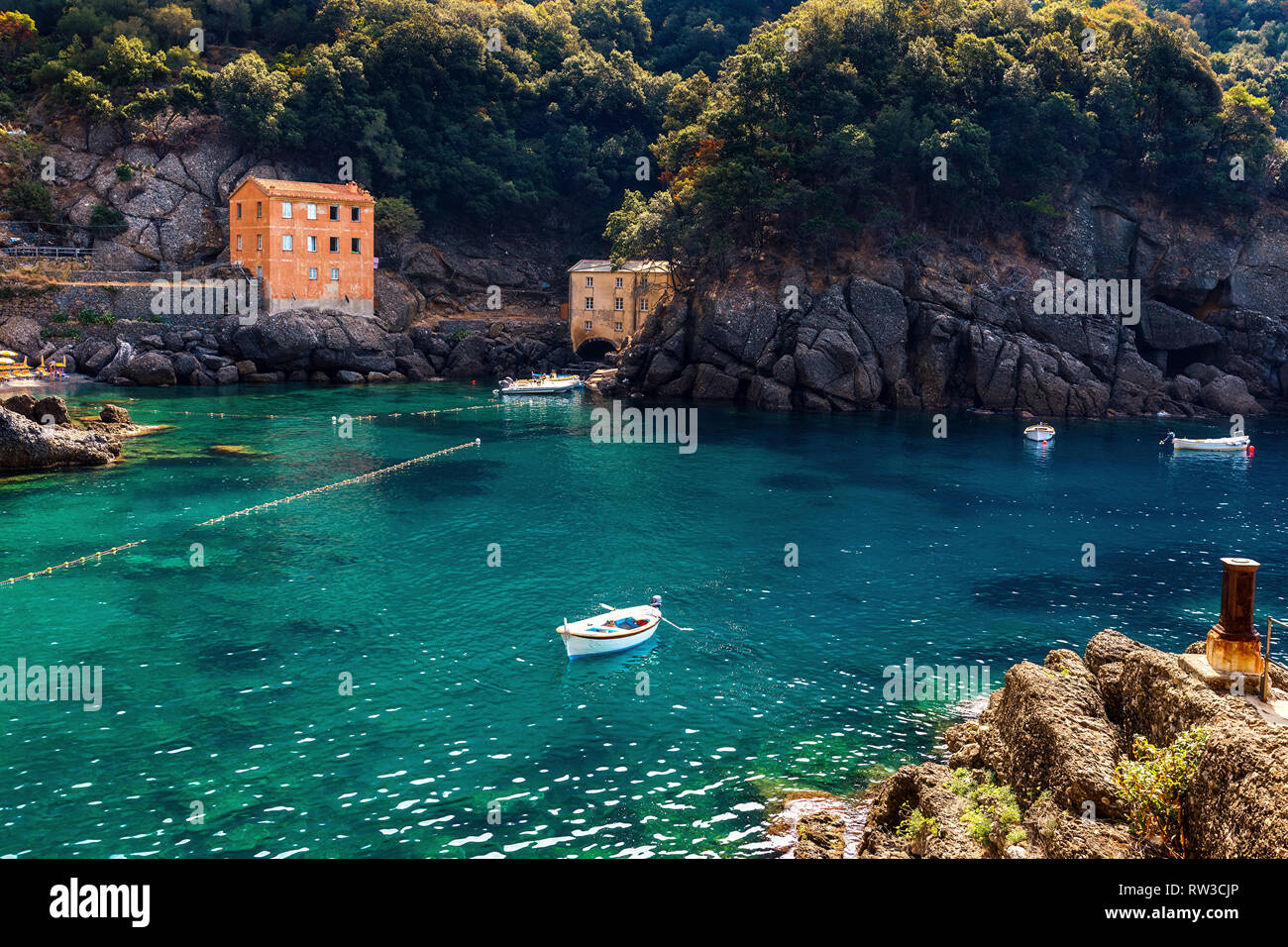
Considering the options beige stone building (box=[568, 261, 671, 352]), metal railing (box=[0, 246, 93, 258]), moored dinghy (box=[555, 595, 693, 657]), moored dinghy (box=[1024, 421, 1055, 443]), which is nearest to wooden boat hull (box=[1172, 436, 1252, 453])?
moored dinghy (box=[1024, 421, 1055, 443])

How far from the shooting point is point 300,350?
94125 millimetres

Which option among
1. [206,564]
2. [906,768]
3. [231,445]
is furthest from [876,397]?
[906,768]

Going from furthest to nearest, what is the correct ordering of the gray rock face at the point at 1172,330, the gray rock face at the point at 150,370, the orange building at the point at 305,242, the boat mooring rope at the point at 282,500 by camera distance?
the orange building at the point at 305,242 < the gray rock face at the point at 1172,330 < the gray rock face at the point at 150,370 < the boat mooring rope at the point at 282,500

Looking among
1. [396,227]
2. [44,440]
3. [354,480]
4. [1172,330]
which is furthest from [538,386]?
[1172,330]

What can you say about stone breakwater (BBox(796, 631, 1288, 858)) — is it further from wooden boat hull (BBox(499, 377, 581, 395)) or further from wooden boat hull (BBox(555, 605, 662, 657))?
wooden boat hull (BBox(499, 377, 581, 395))

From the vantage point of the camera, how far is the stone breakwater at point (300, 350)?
8738 centimetres

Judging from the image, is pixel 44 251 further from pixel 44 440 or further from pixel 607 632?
pixel 607 632

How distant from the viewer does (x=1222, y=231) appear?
92.1 meters

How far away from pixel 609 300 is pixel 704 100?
24.1m

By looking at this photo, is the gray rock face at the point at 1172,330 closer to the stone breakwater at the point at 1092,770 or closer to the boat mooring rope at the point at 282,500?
the boat mooring rope at the point at 282,500

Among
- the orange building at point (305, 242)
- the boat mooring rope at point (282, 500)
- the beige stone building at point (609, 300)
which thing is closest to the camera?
the boat mooring rope at point (282, 500)

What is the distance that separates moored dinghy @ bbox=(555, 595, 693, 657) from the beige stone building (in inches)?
2950

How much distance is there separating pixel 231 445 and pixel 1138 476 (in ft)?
184

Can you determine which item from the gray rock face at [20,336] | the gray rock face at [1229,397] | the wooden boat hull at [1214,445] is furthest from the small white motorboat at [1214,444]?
the gray rock face at [20,336]
